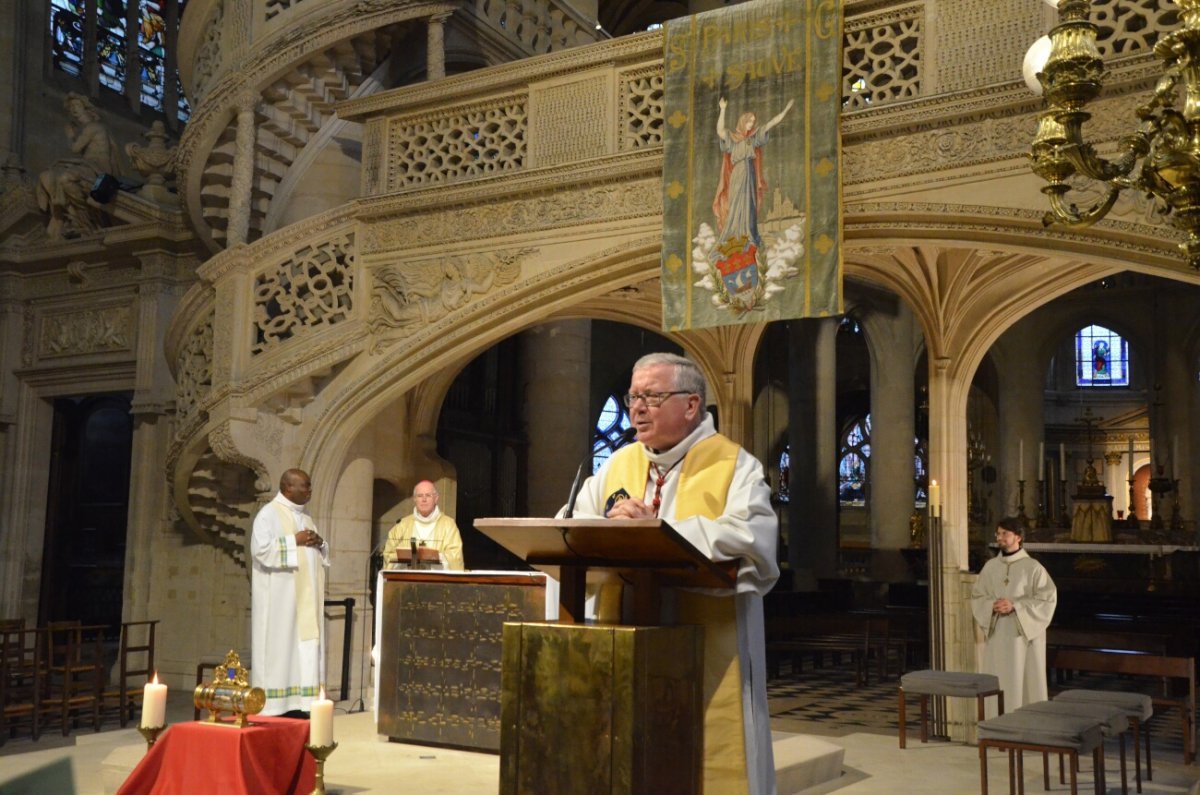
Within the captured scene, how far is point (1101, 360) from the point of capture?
26.3 metres

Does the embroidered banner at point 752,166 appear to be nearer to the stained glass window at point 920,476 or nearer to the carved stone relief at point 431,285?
the carved stone relief at point 431,285

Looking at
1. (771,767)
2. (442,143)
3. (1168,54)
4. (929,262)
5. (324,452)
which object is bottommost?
(771,767)

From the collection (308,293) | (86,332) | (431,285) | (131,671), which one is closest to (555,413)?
(308,293)

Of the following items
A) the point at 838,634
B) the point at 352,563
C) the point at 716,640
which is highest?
the point at 352,563

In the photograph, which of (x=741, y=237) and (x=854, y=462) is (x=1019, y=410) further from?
(x=741, y=237)

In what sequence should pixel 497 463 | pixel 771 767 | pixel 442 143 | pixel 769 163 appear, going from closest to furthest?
1. pixel 771 767
2. pixel 769 163
3. pixel 442 143
4. pixel 497 463

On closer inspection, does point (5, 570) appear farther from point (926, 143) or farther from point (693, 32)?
point (926, 143)

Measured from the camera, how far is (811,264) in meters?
7.78

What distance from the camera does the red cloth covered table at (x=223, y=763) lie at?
4.59 metres

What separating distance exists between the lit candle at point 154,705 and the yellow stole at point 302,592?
265cm

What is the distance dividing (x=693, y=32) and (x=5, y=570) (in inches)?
391

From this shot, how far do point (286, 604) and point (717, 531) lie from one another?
476 cm

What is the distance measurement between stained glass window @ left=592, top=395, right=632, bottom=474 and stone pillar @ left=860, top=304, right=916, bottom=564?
16.9 ft

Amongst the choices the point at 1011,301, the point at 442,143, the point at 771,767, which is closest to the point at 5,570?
the point at 442,143
